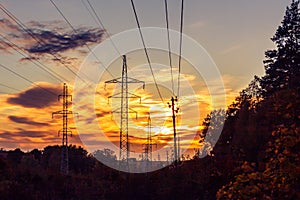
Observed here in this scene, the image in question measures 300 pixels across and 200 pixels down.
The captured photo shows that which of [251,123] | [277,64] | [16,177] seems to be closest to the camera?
[16,177]

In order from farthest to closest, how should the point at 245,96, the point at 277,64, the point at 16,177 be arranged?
the point at 245,96, the point at 277,64, the point at 16,177

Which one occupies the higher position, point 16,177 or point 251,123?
point 251,123

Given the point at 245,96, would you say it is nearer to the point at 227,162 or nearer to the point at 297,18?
the point at 297,18

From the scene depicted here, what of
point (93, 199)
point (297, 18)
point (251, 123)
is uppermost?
point (297, 18)

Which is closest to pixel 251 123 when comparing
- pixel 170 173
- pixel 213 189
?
pixel 170 173

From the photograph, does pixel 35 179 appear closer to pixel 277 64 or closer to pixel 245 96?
pixel 277 64

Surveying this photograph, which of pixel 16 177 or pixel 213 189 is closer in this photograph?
pixel 213 189
